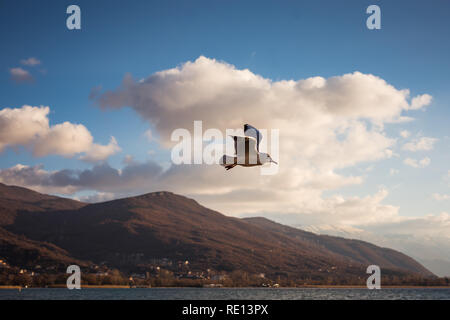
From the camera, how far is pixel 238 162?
84.4 ft

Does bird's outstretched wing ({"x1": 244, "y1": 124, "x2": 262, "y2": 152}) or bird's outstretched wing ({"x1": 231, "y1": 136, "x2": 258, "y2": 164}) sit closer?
bird's outstretched wing ({"x1": 231, "y1": 136, "x2": 258, "y2": 164})

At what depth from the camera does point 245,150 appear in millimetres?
25797

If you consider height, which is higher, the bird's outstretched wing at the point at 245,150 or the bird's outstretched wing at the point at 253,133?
the bird's outstretched wing at the point at 253,133

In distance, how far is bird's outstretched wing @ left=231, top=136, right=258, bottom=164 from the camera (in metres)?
25.8

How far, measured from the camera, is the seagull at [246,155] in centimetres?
2577

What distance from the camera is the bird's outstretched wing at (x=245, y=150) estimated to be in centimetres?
2578

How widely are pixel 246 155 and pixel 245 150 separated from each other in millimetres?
295

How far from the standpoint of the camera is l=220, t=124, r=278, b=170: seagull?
25766 millimetres

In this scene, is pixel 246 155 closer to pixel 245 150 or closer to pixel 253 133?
pixel 245 150

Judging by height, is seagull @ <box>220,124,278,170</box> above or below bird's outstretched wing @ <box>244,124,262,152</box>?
below

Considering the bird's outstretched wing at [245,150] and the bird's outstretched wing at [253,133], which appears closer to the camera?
the bird's outstretched wing at [245,150]
